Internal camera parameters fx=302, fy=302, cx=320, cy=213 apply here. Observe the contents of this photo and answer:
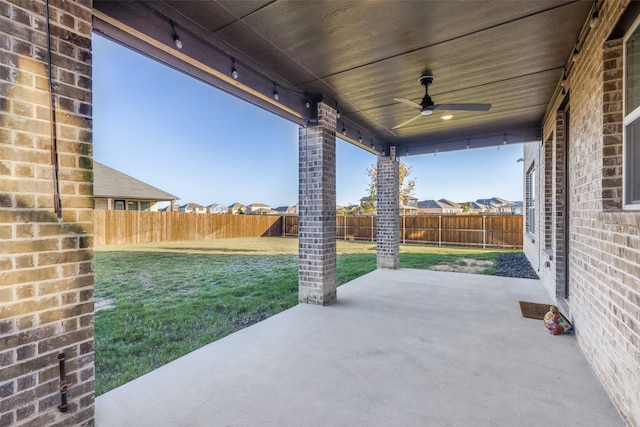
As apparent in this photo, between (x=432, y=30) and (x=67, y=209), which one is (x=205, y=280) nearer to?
(x=67, y=209)

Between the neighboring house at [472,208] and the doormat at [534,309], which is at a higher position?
the neighboring house at [472,208]

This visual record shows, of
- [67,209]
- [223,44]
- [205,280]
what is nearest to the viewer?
[67,209]

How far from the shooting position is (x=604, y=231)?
2348 millimetres

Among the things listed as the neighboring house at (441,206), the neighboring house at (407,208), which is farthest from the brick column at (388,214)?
the neighboring house at (441,206)

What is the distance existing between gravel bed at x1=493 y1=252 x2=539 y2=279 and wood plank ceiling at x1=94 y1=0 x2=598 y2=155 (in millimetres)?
3723

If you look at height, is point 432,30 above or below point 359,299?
above

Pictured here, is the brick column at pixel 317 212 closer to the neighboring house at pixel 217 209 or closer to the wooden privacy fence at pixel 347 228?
the wooden privacy fence at pixel 347 228

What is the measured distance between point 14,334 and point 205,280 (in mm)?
5027

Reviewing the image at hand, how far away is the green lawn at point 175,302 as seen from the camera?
2.99m

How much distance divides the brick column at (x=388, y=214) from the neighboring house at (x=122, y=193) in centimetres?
1669

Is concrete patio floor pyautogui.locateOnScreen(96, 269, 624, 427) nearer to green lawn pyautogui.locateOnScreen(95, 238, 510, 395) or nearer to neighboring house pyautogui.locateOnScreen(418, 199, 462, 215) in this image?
green lawn pyautogui.locateOnScreen(95, 238, 510, 395)

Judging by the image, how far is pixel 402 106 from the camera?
15.9ft

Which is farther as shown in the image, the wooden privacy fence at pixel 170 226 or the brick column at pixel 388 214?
the wooden privacy fence at pixel 170 226

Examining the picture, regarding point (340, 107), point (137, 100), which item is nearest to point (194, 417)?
point (340, 107)
